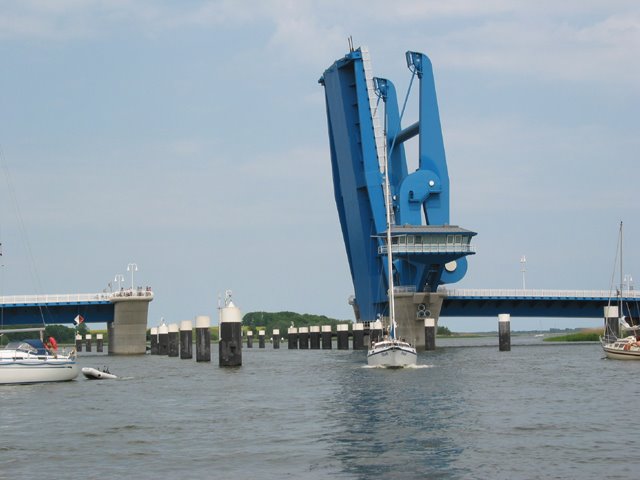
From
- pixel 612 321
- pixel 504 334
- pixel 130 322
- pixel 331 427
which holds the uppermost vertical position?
pixel 130 322

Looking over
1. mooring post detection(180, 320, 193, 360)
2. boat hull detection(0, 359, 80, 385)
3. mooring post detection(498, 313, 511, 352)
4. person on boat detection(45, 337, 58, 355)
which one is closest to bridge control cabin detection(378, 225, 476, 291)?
mooring post detection(498, 313, 511, 352)

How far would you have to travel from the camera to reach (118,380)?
57688 mm

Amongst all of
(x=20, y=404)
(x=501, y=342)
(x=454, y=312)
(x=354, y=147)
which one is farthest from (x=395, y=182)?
(x=20, y=404)

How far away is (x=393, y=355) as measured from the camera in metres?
58.6

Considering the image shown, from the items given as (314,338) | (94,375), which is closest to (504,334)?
(314,338)

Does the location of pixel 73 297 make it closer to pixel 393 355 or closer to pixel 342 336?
pixel 342 336

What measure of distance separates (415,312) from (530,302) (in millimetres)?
19508

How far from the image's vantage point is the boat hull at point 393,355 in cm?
5856

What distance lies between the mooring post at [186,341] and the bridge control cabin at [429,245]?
59.0ft

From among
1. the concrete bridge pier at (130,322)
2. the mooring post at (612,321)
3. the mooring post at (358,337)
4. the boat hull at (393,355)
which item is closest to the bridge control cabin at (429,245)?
the mooring post at (358,337)

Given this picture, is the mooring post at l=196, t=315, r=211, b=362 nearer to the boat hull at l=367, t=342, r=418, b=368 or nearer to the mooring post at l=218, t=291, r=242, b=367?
the mooring post at l=218, t=291, r=242, b=367

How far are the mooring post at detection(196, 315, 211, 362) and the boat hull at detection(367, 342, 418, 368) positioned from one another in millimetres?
16271

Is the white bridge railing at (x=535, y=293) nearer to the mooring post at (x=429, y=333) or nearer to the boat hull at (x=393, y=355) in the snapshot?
the mooring post at (x=429, y=333)

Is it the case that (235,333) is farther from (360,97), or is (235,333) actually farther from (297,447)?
(360,97)
